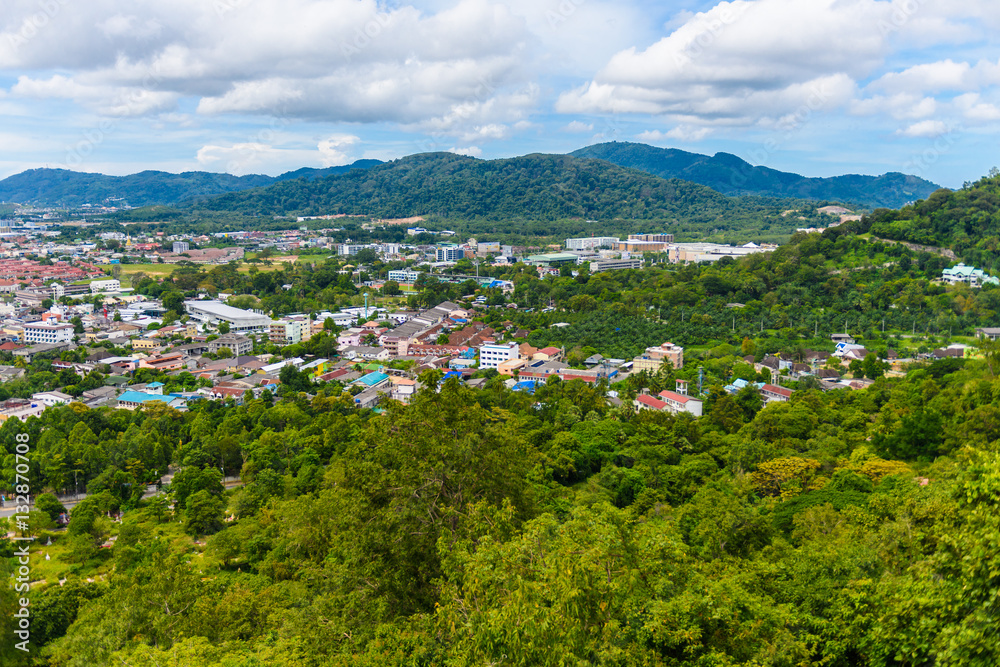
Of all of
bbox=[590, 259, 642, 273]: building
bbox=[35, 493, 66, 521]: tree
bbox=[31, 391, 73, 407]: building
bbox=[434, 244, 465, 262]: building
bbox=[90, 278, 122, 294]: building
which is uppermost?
bbox=[434, 244, 465, 262]: building

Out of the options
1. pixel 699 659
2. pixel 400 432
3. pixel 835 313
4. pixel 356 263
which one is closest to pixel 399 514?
pixel 400 432

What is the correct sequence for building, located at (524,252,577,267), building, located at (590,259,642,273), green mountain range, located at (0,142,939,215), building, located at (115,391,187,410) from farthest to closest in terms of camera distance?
1. green mountain range, located at (0,142,939,215)
2. building, located at (524,252,577,267)
3. building, located at (590,259,642,273)
4. building, located at (115,391,187,410)

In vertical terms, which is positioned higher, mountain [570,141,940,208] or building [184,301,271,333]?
mountain [570,141,940,208]

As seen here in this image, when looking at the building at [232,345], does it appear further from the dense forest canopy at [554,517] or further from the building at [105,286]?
the building at [105,286]

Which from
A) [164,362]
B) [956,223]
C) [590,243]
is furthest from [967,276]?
[590,243]

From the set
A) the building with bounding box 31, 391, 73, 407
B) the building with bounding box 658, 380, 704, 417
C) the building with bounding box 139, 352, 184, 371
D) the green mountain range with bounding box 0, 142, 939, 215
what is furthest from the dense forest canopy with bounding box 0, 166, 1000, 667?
the green mountain range with bounding box 0, 142, 939, 215

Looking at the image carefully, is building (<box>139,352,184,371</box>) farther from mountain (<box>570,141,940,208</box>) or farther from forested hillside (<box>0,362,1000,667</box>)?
mountain (<box>570,141,940,208</box>)
